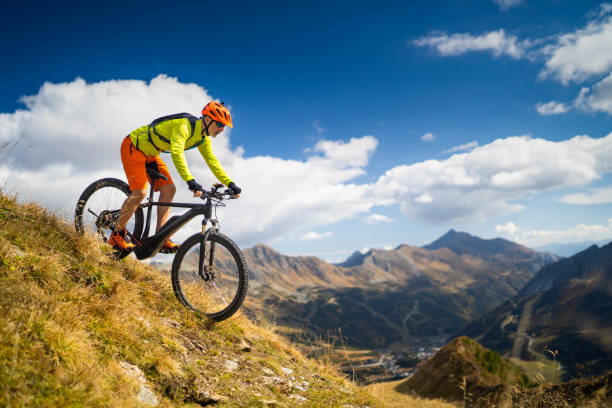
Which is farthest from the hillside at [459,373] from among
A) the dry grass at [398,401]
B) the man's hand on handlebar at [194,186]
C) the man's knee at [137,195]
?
the man's knee at [137,195]

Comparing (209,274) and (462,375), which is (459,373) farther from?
(209,274)

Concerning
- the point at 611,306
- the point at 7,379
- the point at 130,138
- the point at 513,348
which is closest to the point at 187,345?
the point at 7,379

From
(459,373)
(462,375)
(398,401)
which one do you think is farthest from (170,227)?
(459,373)

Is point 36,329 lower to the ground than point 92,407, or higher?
higher

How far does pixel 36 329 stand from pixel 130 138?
4.50 metres

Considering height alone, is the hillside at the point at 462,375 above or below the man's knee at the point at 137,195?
below

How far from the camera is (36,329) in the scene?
3246mm

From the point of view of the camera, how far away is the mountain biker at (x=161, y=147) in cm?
643

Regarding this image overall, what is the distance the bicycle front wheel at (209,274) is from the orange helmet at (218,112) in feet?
7.88

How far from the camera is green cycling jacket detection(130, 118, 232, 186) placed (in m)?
6.02

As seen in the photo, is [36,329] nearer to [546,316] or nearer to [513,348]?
[513,348]

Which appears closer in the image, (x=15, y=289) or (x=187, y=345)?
(x=15, y=289)

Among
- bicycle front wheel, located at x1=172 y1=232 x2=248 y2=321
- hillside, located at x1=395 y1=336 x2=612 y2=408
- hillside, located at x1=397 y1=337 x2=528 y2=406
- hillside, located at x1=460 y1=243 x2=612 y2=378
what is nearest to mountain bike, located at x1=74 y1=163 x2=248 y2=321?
bicycle front wheel, located at x1=172 y1=232 x2=248 y2=321

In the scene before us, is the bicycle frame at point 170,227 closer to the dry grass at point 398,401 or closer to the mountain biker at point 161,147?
the mountain biker at point 161,147
